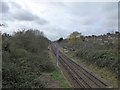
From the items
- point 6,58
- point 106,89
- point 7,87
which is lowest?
point 106,89

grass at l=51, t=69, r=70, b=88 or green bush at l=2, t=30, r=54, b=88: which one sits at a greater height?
green bush at l=2, t=30, r=54, b=88

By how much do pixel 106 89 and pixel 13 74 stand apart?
8.17 m

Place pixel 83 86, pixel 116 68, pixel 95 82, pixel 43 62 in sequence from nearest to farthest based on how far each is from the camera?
pixel 83 86
pixel 95 82
pixel 116 68
pixel 43 62

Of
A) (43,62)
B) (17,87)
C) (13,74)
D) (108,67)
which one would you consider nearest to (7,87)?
(17,87)

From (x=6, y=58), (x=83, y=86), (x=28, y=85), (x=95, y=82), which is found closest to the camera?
(x=28, y=85)

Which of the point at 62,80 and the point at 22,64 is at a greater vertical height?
the point at 22,64

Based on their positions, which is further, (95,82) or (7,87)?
(95,82)

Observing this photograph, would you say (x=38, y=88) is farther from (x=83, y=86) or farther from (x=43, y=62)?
(x=43, y=62)

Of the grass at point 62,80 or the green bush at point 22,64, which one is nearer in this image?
the green bush at point 22,64

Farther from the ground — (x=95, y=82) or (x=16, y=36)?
(x=16, y=36)

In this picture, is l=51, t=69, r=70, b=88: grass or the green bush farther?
l=51, t=69, r=70, b=88: grass

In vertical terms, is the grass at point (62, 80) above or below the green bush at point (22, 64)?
below

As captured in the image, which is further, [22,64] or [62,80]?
[62,80]

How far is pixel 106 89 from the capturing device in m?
21.2
